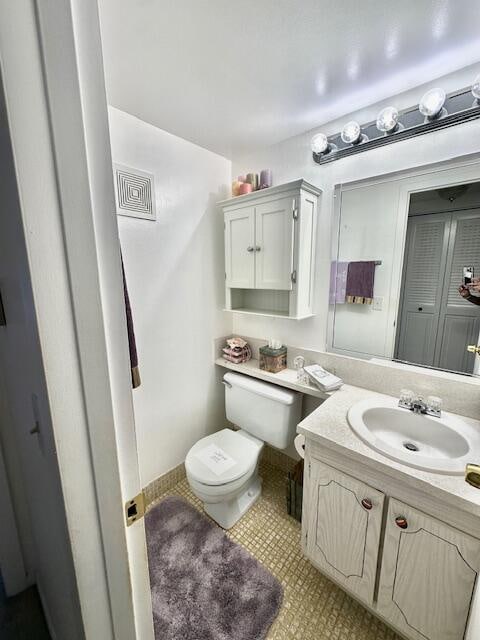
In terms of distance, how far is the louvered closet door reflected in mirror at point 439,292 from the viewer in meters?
1.16

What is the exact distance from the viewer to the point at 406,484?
90cm

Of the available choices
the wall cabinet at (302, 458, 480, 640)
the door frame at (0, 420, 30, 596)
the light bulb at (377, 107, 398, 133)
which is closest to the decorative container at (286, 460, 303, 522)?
the wall cabinet at (302, 458, 480, 640)

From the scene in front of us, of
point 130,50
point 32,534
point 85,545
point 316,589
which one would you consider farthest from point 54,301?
point 316,589

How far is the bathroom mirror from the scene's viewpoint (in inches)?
45.6

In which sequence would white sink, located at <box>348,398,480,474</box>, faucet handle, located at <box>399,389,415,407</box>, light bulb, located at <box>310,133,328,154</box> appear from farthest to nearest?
light bulb, located at <box>310,133,328,154</box>, faucet handle, located at <box>399,389,415,407</box>, white sink, located at <box>348,398,480,474</box>

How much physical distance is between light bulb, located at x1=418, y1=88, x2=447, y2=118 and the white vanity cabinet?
1.74 ft

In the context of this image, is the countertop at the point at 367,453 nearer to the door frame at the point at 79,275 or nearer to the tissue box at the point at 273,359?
the tissue box at the point at 273,359

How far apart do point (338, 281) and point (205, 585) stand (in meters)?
1.65

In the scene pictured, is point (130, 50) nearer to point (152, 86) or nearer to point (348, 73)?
point (152, 86)

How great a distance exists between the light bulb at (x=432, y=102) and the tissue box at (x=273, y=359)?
1.34 metres

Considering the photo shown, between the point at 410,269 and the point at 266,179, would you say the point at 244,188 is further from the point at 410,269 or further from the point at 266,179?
the point at 410,269

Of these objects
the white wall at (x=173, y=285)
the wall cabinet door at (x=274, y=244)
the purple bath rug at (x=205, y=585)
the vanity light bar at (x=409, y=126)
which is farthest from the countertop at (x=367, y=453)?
the vanity light bar at (x=409, y=126)

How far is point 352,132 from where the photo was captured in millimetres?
1286

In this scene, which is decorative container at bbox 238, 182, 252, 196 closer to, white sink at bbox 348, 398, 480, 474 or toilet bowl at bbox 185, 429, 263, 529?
white sink at bbox 348, 398, 480, 474
